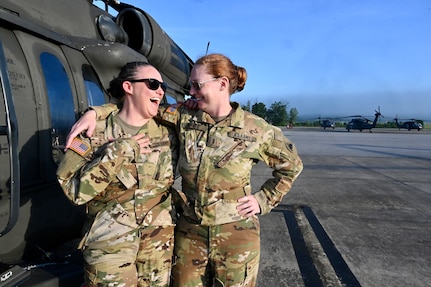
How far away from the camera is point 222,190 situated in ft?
6.63

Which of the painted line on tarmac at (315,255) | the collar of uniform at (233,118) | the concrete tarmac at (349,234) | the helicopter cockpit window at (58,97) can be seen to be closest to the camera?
the collar of uniform at (233,118)

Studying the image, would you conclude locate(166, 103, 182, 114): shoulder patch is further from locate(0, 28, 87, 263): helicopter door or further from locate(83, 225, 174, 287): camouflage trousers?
locate(0, 28, 87, 263): helicopter door

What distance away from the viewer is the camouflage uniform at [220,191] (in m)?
1.98

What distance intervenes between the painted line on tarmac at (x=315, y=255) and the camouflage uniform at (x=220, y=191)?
5.28 feet

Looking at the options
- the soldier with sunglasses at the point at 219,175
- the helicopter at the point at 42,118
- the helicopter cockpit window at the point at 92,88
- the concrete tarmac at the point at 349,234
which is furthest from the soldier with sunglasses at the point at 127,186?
the concrete tarmac at the point at 349,234

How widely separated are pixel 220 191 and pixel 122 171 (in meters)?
0.59

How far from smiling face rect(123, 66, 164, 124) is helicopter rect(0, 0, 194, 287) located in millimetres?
624

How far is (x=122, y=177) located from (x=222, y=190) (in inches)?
23.5

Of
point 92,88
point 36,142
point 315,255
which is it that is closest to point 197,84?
point 36,142

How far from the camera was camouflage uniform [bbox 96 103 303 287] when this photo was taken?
6.50ft

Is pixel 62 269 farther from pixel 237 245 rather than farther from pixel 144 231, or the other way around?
pixel 237 245

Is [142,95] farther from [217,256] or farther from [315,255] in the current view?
[315,255]

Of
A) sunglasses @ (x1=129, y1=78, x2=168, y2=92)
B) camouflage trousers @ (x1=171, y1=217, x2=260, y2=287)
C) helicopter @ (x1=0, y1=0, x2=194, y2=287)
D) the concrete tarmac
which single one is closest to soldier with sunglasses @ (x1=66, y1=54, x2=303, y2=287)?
camouflage trousers @ (x1=171, y1=217, x2=260, y2=287)

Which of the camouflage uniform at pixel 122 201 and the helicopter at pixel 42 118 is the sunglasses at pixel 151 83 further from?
the helicopter at pixel 42 118
